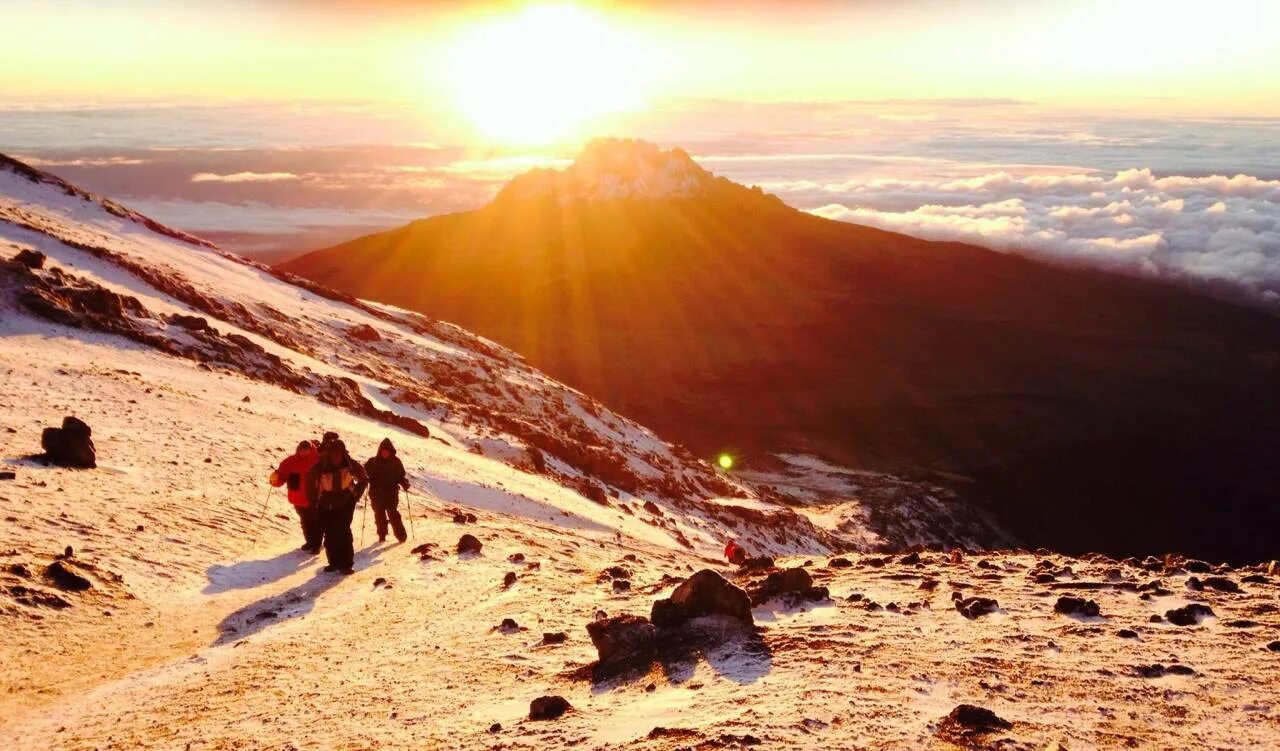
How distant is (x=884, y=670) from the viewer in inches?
273

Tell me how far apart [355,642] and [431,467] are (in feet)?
35.9

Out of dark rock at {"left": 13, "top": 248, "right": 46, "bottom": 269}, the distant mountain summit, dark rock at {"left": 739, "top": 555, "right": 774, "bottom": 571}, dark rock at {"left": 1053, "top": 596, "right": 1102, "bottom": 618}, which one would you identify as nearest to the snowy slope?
dark rock at {"left": 13, "top": 248, "right": 46, "bottom": 269}

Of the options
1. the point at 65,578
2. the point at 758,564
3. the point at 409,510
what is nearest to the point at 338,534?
the point at 65,578

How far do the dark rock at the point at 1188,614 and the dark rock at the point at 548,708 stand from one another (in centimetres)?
486

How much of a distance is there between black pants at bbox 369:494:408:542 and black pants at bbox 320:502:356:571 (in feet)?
4.83

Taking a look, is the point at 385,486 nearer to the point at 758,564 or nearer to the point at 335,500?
the point at 335,500

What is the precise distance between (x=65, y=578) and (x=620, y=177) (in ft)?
476

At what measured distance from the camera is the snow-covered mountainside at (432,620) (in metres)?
6.37

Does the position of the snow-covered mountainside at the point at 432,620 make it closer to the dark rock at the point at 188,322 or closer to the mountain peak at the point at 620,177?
the dark rock at the point at 188,322

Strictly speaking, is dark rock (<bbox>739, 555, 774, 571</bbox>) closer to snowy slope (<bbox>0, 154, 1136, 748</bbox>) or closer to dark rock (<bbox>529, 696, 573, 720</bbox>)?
snowy slope (<bbox>0, 154, 1136, 748</bbox>)

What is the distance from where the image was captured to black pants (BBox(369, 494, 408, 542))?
1332cm

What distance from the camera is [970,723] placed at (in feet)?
19.0

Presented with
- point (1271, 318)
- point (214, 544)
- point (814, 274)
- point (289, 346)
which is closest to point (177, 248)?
point (289, 346)

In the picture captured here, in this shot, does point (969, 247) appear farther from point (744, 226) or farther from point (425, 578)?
point (425, 578)
